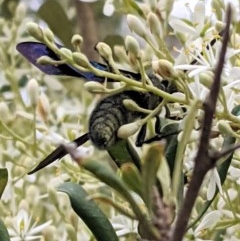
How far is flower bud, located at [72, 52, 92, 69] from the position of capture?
71cm

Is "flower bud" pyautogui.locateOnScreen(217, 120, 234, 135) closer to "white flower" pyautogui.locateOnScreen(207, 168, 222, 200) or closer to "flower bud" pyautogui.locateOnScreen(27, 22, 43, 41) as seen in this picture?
"white flower" pyautogui.locateOnScreen(207, 168, 222, 200)

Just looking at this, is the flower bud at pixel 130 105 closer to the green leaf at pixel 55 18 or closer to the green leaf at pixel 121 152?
the green leaf at pixel 121 152

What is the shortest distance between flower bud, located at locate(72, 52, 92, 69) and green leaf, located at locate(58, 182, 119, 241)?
119 millimetres

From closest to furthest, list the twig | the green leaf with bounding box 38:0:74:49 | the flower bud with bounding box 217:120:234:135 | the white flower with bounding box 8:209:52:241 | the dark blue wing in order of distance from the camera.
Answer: the twig, the flower bud with bounding box 217:120:234:135, the dark blue wing, the white flower with bounding box 8:209:52:241, the green leaf with bounding box 38:0:74:49

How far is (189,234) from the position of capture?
792 millimetres

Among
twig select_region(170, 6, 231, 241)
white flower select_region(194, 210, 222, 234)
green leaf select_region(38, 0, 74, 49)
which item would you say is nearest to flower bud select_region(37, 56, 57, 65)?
white flower select_region(194, 210, 222, 234)

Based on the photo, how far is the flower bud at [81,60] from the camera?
707 millimetres

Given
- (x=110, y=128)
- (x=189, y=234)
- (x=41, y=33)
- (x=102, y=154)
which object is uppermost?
(x=41, y=33)

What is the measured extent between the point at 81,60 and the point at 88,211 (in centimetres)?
15

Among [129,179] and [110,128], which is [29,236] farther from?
[129,179]

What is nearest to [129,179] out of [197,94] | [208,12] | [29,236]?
[197,94]

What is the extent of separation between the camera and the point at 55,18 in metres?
1.46

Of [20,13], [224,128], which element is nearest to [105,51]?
[224,128]

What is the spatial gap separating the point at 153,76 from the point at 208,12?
0.09 m
